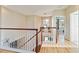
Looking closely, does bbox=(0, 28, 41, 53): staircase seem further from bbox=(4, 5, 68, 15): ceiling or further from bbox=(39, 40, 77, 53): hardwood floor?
bbox=(4, 5, 68, 15): ceiling

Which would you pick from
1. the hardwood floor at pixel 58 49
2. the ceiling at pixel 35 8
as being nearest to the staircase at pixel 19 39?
the hardwood floor at pixel 58 49

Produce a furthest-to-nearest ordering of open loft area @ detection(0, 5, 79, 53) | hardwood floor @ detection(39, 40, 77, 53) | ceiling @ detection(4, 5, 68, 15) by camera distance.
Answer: open loft area @ detection(0, 5, 79, 53) < hardwood floor @ detection(39, 40, 77, 53) < ceiling @ detection(4, 5, 68, 15)

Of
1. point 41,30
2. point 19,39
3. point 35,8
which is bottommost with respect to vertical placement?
point 19,39

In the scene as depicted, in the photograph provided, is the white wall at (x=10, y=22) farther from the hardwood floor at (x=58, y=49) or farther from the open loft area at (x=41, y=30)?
the hardwood floor at (x=58, y=49)

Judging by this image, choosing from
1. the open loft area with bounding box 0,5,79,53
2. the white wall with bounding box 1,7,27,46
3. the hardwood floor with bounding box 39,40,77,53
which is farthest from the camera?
the open loft area with bounding box 0,5,79,53

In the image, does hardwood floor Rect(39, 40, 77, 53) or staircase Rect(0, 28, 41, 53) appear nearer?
hardwood floor Rect(39, 40, 77, 53)

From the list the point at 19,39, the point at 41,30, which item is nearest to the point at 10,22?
the point at 19,39

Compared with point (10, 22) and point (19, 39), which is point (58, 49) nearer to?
point (10, 22)

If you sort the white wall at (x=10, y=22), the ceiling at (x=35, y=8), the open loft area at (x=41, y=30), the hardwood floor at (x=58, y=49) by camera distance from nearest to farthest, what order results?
1. the ceiling at (x=35, y=8)
2. the hardwood floor at (x=58, y=49)
3. the white wall at (x=10, y=22)
4. the open loft area at (x=41, y=30)

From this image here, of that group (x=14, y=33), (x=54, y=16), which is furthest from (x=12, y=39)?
(x=54, y=16)

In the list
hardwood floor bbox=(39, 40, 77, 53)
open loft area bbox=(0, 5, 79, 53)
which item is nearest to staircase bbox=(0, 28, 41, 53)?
open loft area bbox=(0, 5, 79, 53)
